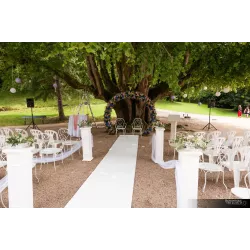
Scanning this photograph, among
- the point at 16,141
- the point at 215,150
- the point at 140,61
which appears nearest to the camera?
the point at 16,141

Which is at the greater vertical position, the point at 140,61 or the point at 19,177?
the point at 140,61

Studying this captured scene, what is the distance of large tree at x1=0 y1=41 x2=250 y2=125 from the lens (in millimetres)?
6418

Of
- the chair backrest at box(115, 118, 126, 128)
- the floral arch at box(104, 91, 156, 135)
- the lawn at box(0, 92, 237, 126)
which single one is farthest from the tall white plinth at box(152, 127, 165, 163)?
the lawn at box(0, 92, 237, 126)

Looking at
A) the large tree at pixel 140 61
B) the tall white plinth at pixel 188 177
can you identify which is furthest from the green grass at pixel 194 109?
the tall white plinth at pixel 188 177

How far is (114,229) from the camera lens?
11.5ft

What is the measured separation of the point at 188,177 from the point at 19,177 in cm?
289

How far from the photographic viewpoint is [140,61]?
282 inches

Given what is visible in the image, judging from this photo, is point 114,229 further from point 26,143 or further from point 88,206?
point 26,143

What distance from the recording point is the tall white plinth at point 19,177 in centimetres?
404

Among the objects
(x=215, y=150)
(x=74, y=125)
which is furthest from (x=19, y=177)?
(x=74, y=125)

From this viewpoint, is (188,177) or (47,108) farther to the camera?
(47,108)

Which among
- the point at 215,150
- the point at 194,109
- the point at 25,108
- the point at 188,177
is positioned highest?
the point at 188,177

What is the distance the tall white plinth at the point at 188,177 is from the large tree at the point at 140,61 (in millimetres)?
2838

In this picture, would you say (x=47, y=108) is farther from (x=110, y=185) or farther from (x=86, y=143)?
(x=110, y=185)
